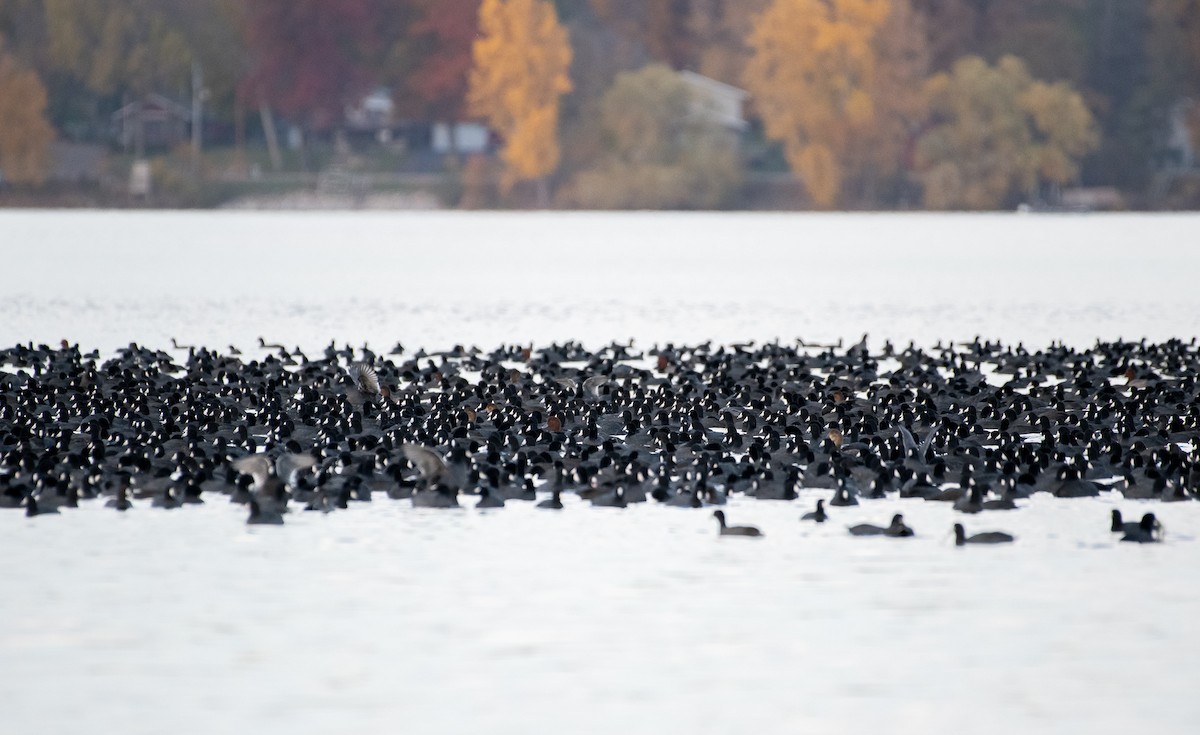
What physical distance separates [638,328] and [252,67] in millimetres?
81199

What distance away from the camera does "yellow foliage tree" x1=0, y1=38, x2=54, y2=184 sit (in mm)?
101062

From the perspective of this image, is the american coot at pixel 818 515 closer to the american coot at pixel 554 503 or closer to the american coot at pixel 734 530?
the american coot at pixel 734 530

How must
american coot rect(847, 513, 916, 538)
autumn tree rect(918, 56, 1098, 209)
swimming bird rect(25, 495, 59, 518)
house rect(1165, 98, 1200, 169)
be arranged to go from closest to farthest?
1. american coot rect(847, 513, 916, 538)
2. swimming bird rect(25, 495, 59, 518)
3. autumn tree rect(918, 56, 1098, 209)
4. house rect(1165, 98, 1200, 169)

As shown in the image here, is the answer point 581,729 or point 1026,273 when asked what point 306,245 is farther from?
point 581,729

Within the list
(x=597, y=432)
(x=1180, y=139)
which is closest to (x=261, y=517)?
(x=597, y=432)

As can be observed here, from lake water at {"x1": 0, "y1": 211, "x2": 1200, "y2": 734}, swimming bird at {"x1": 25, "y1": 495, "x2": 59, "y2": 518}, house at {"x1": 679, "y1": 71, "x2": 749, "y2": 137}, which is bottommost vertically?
lake water at {"x1": 0, "y1": 211, "x2": 1200, "y2": 734}

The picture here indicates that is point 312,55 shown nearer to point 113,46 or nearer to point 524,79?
point 113,46

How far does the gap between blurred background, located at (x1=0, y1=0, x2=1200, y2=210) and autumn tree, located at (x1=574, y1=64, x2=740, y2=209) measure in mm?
127

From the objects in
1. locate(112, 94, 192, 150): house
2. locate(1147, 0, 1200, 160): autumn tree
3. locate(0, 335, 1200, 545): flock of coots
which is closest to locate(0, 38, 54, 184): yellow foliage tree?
locate(112, 94, 192, 150): house

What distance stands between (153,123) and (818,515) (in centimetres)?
10208

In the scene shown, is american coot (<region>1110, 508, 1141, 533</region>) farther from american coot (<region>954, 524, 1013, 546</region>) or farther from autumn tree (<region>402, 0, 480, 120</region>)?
autumn tree (<region>402, 0, 480, 120</region>)

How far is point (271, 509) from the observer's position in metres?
13.9

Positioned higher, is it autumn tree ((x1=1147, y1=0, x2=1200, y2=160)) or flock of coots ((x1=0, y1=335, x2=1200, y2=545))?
autumn tree ((x1=1147, y1=0, x2=1200, y2=160))

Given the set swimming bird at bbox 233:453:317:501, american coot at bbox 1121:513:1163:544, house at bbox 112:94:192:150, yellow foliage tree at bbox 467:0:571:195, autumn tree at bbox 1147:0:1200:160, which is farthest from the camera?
house at bbox 112:94:192:150
